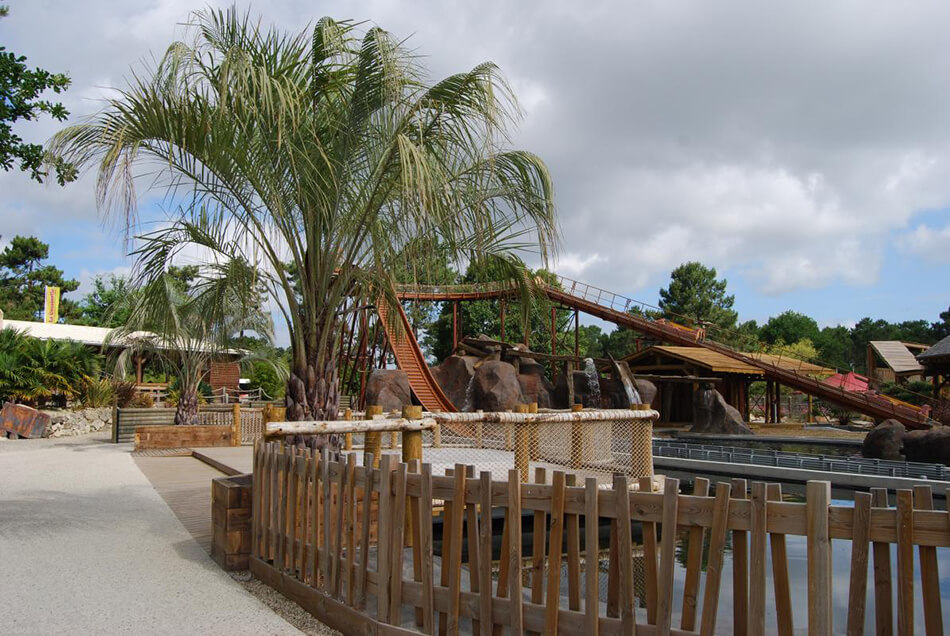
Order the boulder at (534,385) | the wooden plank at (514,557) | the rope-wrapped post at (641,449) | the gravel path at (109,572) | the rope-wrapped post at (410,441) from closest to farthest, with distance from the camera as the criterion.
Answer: the wooden plank at (514,557)
the gravel path at (109,572)
the rope-wrapped post at (410,441)
the rope-wrapped post at (641,449)
the boulder at (534,385)

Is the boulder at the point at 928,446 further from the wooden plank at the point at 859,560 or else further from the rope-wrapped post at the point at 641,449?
the wooden plank at the point at 859,560

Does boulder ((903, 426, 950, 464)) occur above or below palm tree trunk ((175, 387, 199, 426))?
below

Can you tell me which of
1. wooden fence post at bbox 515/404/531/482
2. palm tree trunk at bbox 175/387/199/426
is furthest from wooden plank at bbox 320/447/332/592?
palm tree trunk at bbox 175/387/199/426

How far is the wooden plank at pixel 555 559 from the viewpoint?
3.40m

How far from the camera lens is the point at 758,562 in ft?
9.26

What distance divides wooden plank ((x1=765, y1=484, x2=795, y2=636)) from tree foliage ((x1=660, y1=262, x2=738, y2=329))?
59959 millimetres

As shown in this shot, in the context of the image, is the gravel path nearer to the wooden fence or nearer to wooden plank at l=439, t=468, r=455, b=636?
wooden plank at l=439, t=468, r=455, b=636

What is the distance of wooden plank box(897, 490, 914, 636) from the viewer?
102 inches

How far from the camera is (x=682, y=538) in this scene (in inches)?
342

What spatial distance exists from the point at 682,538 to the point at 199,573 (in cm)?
551

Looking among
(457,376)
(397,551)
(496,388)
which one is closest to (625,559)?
(397,551)

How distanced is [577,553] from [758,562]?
890 millimetres

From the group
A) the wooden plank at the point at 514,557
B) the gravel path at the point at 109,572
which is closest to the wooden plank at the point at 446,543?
the wooden plank at the point at 514,557

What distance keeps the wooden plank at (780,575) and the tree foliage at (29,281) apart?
164 ft
